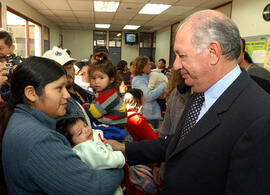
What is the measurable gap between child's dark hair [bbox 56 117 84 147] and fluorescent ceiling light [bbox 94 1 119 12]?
16.8ft

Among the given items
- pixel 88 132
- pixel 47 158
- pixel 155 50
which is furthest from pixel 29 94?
pixel 155 50

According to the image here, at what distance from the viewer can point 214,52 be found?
93cm

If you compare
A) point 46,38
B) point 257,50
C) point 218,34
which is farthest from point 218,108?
point 46,38

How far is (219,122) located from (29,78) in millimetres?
885

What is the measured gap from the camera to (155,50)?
37.4ft

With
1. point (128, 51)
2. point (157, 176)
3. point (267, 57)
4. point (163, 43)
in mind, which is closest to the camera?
point (157, 176)

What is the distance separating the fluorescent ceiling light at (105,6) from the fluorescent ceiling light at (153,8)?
858 millimetres

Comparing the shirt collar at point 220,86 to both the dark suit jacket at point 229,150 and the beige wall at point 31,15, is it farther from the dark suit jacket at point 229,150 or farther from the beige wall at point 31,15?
the beige wall at point 31,15

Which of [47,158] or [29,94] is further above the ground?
[29,94]

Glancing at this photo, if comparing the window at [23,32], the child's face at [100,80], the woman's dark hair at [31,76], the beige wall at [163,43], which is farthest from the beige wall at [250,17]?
the window at [23,32]

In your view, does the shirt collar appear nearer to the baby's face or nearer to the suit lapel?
the suit lapel

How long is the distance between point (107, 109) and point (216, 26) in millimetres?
1177

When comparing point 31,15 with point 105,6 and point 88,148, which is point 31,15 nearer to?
point 105,6

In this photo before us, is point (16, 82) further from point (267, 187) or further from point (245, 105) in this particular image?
point (267, 187)
